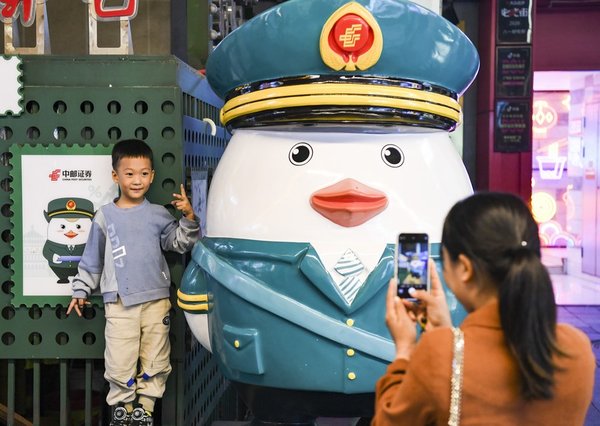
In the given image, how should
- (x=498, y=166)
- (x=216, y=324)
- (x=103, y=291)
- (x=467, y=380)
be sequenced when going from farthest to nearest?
1. (x=498, y=166)
2. (x=103, y=291)
3. (x=216, y=324)
4. (x=467, y=380)

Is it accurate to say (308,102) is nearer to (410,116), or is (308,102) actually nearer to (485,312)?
(410,116)

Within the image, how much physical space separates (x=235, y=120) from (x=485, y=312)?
1261 mm

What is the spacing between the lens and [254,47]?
2.27 metres

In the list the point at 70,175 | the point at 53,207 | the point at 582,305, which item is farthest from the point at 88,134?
the point at 582,305

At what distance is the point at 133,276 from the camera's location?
8.66 ft

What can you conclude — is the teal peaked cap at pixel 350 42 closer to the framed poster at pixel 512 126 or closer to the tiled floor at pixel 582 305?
the tiled floor at pixel 582 305

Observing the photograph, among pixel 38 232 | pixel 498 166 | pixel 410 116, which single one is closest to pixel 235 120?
pixel 410 116

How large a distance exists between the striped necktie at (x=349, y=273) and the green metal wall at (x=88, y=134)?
0.86 metres

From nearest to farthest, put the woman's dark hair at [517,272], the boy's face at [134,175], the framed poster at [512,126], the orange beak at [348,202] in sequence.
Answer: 1. the woman's dark hair at [517,272]
2. the orange beak at [348,202]
3. the boy's face at [134,175]
4. the framed poster at [512,126]

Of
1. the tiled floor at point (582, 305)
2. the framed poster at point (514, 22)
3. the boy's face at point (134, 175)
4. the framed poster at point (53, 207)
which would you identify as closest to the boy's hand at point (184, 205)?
the boy's face at point (134, 175)

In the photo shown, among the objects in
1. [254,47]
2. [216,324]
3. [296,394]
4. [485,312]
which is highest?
[254,47]

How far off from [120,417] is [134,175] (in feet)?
2.69

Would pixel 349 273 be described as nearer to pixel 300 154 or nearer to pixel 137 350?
pixel 300 154

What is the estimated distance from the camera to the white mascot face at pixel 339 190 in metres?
2.16
